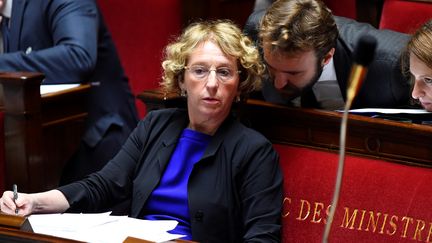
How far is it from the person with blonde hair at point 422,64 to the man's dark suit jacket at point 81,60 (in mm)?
887

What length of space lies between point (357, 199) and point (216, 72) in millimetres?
321

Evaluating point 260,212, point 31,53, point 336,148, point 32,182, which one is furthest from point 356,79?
point 31,53

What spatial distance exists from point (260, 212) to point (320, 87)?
12.9 inches

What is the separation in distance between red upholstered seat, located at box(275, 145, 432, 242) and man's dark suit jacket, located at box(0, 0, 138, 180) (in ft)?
2.31

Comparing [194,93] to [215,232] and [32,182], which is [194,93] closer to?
[215,232]

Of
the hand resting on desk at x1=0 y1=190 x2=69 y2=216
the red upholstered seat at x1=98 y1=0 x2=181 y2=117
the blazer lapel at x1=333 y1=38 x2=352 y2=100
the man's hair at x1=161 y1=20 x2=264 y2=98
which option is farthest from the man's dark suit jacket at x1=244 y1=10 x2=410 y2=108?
the red upholstered seat at x1=98 y1=0 x2=181 y2=117

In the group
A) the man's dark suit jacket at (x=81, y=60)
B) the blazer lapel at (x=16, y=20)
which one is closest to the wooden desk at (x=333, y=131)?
the man's dark suit jacket at (x=81, y=60)

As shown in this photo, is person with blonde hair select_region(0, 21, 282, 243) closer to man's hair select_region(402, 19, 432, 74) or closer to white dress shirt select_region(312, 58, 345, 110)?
white dress shirt select_region(312, 58, 345, 110)

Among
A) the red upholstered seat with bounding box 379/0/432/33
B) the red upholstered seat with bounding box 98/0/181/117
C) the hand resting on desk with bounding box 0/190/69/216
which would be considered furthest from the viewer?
the red upholstered seat with bounding box 98/0/181/117

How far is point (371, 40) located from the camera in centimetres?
82

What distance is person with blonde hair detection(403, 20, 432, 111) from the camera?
1359mm

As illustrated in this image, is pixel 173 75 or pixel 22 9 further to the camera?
pixel 22 9

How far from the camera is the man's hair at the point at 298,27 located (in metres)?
1.43

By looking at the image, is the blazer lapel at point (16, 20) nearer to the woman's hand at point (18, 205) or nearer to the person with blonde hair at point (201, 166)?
the person with blonde hair at point (201, 166)
